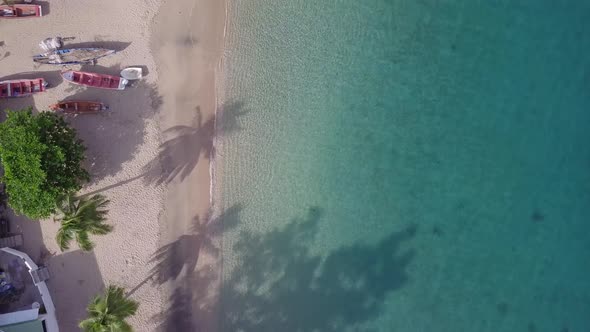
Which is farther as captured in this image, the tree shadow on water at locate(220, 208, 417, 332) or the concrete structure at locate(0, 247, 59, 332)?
the tree shadow on water at locate(220, 208, 417, 332)

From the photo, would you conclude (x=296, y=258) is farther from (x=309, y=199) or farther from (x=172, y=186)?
(x=172, y=186)

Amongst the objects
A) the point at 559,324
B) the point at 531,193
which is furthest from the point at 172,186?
the point at 559,324

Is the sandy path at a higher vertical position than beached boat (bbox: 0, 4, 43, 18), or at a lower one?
lower

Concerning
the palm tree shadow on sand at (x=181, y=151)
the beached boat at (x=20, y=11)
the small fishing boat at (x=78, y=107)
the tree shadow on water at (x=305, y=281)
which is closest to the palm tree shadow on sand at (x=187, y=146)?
the palm tree shadow on sand at (x=181, y=151)

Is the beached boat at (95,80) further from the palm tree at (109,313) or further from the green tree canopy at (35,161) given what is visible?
the palm tree at (109,313)

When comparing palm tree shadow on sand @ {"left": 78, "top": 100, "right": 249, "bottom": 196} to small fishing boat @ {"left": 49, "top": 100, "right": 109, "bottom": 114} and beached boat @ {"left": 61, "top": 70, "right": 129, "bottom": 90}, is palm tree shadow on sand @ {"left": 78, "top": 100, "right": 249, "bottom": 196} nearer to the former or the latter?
beached boat @ {"left": 61, "top": 70, "right": 129, "bottom": 90}

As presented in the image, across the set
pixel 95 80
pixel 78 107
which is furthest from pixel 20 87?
pixel 95 80

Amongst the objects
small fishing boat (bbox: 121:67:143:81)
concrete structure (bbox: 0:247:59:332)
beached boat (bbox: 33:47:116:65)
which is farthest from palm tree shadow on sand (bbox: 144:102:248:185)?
concrete structure (bbox: 0:247:59:332)
